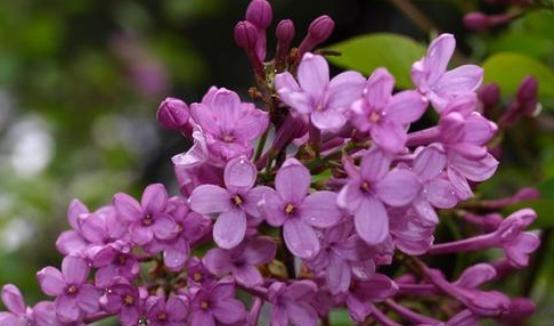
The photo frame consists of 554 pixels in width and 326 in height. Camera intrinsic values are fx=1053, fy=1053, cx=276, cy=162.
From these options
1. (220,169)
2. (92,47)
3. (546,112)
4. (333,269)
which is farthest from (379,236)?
(92,47)

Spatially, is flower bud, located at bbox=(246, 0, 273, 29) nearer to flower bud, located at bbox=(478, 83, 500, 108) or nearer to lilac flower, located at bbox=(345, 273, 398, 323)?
lilac flower, located at bbox=(345, 273, 398, 323)

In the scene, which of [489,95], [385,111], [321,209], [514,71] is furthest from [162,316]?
[514,71]

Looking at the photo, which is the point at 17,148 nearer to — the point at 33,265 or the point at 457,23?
the point at 33,265

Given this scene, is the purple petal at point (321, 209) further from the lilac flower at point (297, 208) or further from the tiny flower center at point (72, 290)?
the tiny flower center at point (72, 290)

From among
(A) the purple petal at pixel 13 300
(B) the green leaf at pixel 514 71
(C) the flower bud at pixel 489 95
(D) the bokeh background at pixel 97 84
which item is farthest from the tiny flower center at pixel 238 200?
(D) the bokeh background at pixel 97 84

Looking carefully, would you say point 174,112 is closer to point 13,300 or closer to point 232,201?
point 232,201

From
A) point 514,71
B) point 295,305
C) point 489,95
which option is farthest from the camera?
point 514,71
